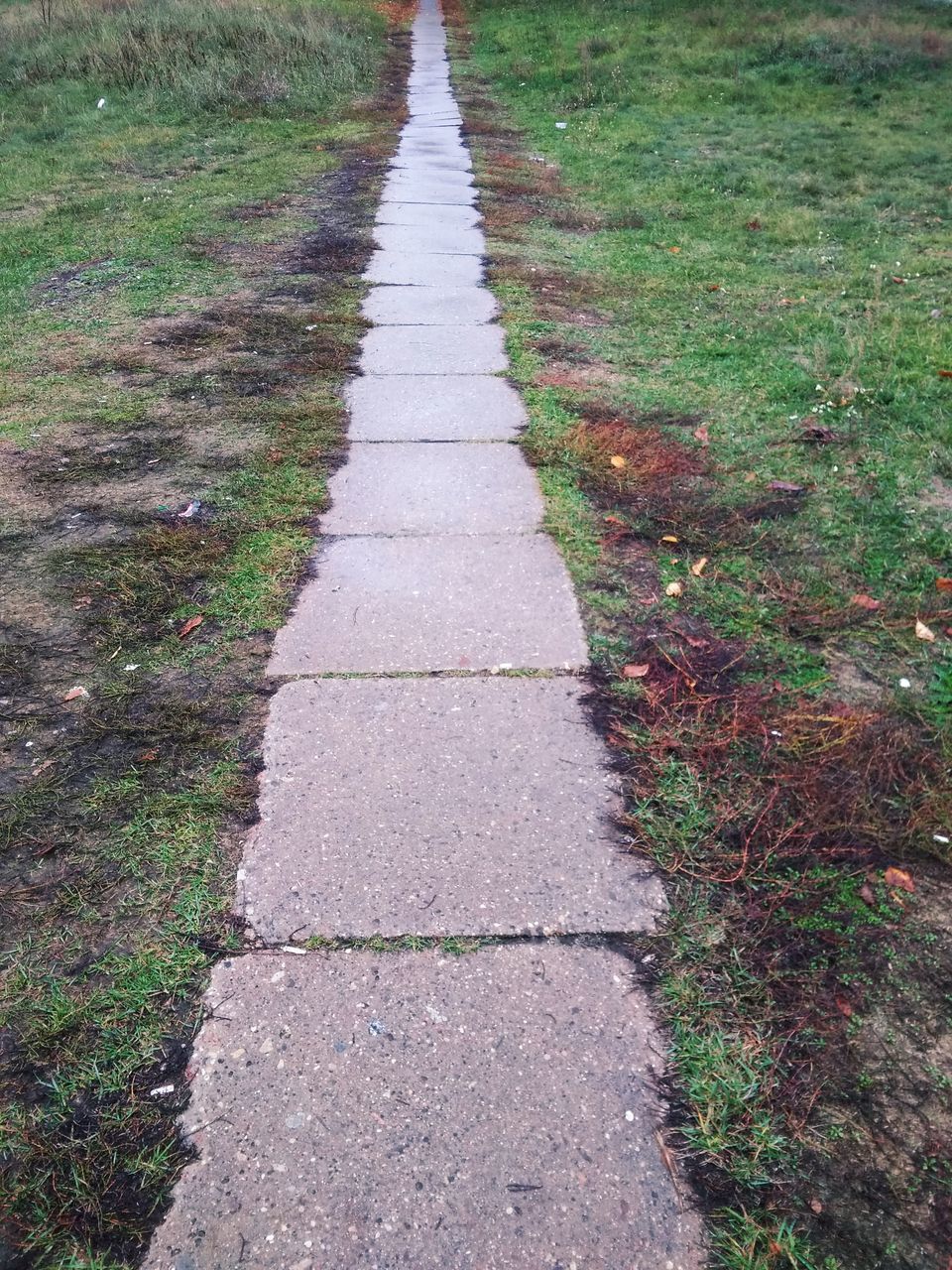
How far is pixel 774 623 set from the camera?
3098mm

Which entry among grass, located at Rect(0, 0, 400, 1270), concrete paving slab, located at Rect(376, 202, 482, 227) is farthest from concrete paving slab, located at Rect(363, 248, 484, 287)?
concrete paving slab, located at Rect(376, 202, 482, 227)

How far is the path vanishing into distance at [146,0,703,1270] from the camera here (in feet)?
5.33

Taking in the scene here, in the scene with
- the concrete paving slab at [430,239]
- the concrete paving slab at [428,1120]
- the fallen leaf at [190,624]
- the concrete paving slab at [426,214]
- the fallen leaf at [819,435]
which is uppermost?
the concrete paving slab at [426,214]

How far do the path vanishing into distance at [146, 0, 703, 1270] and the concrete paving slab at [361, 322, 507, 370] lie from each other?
5.82ft

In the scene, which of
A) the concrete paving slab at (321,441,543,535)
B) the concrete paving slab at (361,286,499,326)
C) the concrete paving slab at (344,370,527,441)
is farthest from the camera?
the concrete paving slab at (361,286,499,326)

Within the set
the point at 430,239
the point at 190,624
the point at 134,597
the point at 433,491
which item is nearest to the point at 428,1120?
the point at 190,624

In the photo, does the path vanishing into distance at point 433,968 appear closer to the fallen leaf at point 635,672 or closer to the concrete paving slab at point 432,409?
the fallen leaf at point 635,672

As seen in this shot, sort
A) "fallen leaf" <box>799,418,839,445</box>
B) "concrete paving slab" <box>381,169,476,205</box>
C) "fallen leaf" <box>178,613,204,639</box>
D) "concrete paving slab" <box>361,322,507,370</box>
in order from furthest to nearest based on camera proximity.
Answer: "concrete paving slab" <box>381,169,476,205</box> → "concrete paving slab" <box>361,322,507,370</box> → "fallen leaf" <box>799,418,839,445</box> → "fallen leaf" <box>178,613,204,639</box>

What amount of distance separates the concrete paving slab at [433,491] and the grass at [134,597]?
7.0 inches

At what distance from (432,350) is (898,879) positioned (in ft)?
13.2

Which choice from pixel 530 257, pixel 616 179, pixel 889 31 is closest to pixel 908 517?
pixel 530 257

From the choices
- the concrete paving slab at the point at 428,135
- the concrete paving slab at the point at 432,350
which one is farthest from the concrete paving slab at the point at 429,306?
the concrete paving slab at the point at 428,135

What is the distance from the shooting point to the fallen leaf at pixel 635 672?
9.43ft

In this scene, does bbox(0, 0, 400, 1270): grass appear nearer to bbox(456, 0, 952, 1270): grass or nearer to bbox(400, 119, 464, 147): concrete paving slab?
bbox(456, 0, 952, 1270): grass
